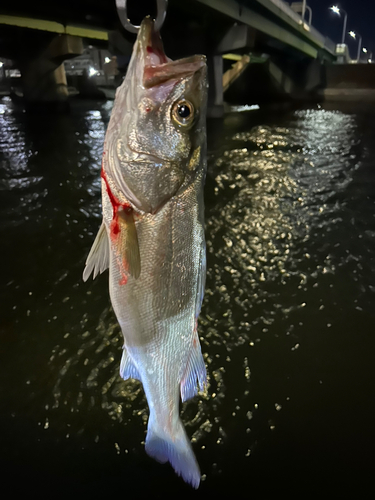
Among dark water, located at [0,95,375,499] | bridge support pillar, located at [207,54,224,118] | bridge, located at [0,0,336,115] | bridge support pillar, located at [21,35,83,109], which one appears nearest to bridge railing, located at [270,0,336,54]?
bridge, located at [0,0,336,115]

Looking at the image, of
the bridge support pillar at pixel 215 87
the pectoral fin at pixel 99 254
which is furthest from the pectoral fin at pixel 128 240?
the bridge support pillar at pixel 215 87

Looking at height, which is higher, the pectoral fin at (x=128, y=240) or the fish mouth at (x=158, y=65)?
the fish mouth at (x=158, y=65)

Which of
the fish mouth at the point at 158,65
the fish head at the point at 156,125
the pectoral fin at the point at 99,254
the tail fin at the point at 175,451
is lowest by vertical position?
the tail fin at the point at 175,451

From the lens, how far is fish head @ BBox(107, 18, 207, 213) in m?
1.20

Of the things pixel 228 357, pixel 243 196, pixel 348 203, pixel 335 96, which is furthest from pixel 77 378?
pixel 335 96

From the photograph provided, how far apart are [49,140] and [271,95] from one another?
23733 mm

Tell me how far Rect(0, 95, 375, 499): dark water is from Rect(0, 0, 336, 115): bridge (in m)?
7.63

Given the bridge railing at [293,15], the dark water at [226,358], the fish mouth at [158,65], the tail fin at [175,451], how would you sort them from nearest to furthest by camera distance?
the fish mouth at [158,65] < the tail fin at [175,451] < the dark water at [226,358] < the bridge railing at [293,15]

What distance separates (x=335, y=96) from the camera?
29859 millimetres

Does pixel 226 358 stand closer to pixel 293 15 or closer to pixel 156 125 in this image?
pixel 156 125

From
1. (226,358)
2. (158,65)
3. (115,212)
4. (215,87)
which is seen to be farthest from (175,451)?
(215,87)

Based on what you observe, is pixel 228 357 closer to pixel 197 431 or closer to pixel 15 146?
pixel 197 431

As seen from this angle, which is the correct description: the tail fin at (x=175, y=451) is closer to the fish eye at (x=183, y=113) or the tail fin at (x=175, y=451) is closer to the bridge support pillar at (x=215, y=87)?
the fish eye at (x=183, y=113)

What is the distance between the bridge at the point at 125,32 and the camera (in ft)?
40.0
